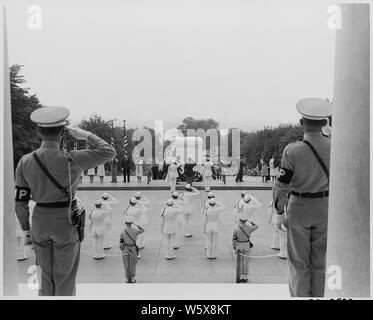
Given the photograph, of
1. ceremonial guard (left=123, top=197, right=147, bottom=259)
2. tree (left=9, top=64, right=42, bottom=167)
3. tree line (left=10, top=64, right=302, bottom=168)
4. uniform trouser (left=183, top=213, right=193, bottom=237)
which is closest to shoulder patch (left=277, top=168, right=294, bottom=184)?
tree line (left=10, top=64, right=302, bottom=168)

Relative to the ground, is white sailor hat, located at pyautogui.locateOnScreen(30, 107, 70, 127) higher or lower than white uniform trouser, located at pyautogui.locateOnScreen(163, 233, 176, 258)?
higher

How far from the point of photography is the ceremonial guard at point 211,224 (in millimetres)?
7164

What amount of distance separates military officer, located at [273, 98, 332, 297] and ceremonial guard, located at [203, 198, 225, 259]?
3.08m

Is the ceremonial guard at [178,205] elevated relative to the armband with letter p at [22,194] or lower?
lower

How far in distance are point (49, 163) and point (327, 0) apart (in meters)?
2.84

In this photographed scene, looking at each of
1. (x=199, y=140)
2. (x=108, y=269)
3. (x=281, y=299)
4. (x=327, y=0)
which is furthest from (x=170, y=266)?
(x=327, y=0)

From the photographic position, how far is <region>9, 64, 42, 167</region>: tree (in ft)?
14.6

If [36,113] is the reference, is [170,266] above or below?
below

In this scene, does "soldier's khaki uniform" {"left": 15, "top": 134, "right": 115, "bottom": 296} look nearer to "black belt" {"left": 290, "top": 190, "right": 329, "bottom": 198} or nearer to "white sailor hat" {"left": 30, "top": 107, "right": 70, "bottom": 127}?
"white sailor hat" {"left": 30, "top": 107, "right": 70, "bottom": 127}

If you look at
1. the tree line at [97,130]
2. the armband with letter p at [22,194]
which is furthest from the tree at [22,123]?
the armband with letter p at [22,194]

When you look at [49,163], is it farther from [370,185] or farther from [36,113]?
[370,185]

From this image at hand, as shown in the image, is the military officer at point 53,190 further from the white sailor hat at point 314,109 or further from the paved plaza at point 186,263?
the white sailor hat at point 314,109

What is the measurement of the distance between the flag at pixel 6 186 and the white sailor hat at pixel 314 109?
8.52 ft

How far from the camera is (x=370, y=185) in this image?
3.87m
